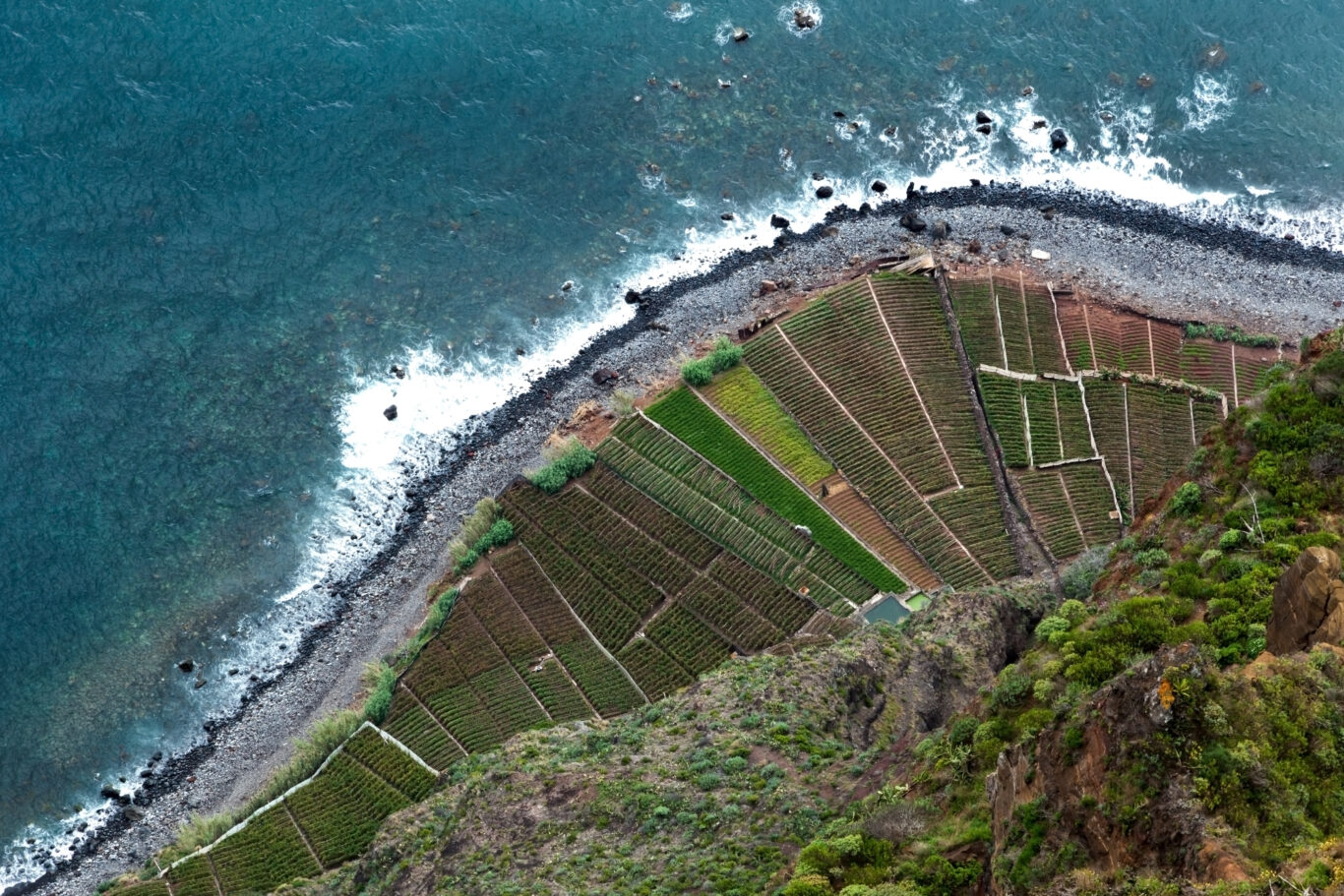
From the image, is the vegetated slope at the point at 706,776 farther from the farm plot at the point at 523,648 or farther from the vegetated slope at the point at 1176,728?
the farm plot at the point at 523,648

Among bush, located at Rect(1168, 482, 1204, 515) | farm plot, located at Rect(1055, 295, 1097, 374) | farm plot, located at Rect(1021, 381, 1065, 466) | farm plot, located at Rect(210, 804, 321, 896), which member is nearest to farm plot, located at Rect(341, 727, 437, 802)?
farm plot, located at Rect(210, 804, 321, 896)

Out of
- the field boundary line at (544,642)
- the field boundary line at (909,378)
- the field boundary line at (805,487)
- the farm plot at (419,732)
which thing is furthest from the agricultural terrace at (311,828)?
the field boundary line at (909,378)

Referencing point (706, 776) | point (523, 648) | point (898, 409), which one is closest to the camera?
point (706, 776)

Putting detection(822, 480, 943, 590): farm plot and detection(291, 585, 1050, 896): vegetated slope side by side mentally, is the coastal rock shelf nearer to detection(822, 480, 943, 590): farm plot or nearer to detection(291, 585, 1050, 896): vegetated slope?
detection(822, 480, 943, 590): farm plot

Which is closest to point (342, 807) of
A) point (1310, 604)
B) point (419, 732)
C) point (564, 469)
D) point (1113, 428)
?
point (419, 732)

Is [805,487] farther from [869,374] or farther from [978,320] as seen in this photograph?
[978,320]

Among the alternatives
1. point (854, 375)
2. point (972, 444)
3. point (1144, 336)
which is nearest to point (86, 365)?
point (854, 375)
